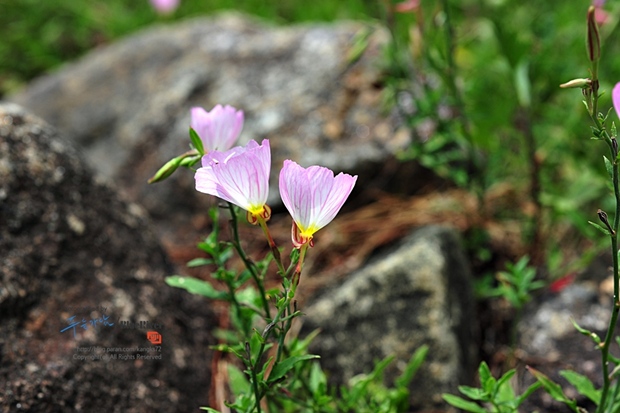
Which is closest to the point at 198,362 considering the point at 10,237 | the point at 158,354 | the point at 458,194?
the point at 158,354

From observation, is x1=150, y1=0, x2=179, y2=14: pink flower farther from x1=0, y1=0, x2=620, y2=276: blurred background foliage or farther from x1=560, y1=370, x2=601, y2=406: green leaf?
x1=560, y1=370, x2=601, y2=406: green leaf

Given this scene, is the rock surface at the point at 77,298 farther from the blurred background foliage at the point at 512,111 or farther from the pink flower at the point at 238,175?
the blurred background foliage at the point at 512,111

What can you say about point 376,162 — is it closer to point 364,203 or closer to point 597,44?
point 364,203

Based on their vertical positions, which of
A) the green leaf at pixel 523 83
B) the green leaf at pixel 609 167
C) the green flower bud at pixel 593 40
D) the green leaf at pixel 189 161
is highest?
the green flower bud at pixel 593 40

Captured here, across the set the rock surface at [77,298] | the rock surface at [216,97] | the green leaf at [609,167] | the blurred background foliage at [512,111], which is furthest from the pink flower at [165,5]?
the green leaf at [609,167]

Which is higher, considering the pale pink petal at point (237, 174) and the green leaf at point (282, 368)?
the pale pink petal at point (237, 174)

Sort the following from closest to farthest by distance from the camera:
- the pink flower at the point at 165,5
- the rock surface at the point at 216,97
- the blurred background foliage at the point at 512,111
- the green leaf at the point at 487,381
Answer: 1. the green leaf at the point at 487,381
2. the blurred background foliage at the point at 512,111
3. the rock surface at the point at 216,97
4. the pink flower at the point at 165,5
